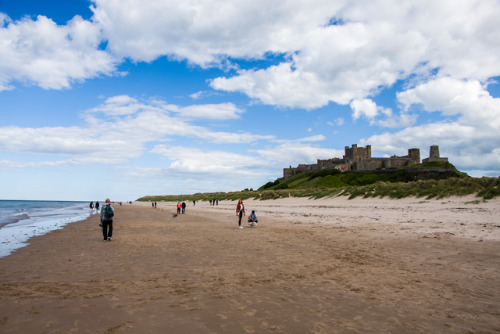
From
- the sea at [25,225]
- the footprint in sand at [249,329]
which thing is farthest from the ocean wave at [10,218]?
the footprint in sand at [249,329]

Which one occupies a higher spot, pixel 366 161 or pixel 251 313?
pixel 366 161

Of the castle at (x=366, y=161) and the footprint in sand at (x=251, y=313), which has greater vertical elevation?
the castle at (x=366, y=161)

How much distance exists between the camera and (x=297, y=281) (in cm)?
674

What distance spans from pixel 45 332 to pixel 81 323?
0.44 m

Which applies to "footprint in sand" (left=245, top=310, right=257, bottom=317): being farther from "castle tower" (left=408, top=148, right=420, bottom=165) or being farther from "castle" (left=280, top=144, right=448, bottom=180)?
"castle tower" (left=408, top=148, right=420, bottom=165)

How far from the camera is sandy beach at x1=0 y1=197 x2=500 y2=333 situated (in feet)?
14.8

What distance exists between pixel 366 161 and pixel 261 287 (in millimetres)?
100289

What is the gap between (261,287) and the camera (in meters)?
6.34

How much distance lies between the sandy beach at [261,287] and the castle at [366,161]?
88851mm

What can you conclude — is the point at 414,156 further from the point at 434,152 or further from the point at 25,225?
the point at 25,225

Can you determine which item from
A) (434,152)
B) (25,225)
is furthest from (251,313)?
(434,152)

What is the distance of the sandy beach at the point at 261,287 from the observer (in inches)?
177

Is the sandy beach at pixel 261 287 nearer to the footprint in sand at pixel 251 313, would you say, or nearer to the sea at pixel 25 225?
the footprint in sand at pixel 251 313

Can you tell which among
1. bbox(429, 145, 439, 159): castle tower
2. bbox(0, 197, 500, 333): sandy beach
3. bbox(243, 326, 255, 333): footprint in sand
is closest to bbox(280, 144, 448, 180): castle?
bbox(429, 145, 439, 159): castle tower
